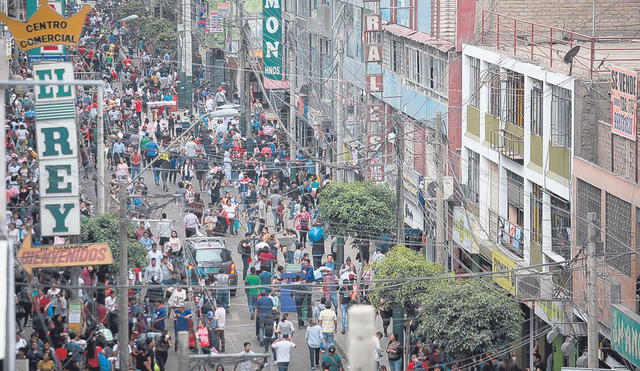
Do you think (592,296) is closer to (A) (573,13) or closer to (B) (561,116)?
(B) (561,116)

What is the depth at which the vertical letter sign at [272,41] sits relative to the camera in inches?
2280

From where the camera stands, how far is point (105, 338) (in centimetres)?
2797

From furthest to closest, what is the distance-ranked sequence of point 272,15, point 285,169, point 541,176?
point 272,15 < point 285,169 < point 541,176

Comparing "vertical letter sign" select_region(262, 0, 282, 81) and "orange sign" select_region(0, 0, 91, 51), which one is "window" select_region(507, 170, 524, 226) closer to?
"orange sign" select_region(0, 0, 91, 51)

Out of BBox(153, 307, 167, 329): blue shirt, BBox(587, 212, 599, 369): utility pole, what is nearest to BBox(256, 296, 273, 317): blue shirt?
BBox(153, 307, 167, 329): blue shirt

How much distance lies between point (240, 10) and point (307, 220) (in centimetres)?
2215

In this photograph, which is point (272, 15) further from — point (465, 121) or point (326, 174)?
point (465, 121)

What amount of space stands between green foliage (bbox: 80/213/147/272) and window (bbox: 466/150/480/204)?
8.67 metres

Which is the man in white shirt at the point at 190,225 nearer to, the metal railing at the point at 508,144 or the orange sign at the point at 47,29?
the metal railing at the point at 508,144

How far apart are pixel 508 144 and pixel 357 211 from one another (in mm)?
5692

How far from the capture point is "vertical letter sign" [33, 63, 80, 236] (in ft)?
88.7

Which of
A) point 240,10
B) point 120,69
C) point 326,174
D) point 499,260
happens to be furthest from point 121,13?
point 499,260

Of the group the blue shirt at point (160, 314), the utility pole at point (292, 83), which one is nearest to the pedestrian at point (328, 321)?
the blue shirt at point (160, 314)

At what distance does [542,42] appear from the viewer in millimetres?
38875
